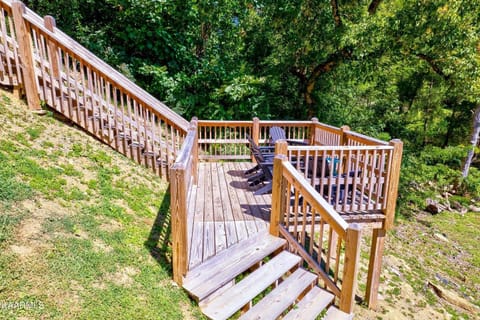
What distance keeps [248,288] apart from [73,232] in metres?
1.79

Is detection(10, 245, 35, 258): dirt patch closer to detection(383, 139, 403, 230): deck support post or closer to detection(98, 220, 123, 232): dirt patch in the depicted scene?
detection(98, 220, 123, 232): dirt patch

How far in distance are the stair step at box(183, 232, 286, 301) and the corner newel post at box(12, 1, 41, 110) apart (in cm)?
373

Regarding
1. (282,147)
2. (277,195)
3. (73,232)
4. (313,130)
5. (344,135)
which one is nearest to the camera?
(73,232)

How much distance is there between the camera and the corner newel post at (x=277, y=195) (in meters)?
3.47

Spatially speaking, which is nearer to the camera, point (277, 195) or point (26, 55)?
point (277, 195)

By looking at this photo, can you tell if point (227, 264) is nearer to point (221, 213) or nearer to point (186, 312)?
point (186, 312)

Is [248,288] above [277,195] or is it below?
below

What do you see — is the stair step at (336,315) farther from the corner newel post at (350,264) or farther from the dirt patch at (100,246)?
the dirt patch at (100,246)

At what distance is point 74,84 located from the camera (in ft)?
14.7

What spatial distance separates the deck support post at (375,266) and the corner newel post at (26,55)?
5822 millimetres

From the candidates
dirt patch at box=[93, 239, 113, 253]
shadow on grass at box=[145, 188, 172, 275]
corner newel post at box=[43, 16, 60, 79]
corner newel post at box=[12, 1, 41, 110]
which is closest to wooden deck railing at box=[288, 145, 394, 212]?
shadow on grass at box=[145, 188, 172, 275]

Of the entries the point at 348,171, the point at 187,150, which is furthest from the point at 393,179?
the point at 187,150

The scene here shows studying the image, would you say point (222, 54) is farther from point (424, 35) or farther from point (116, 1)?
point (424, 35)

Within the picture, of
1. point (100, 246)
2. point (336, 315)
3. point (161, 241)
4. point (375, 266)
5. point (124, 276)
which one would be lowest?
point (375, 266)
